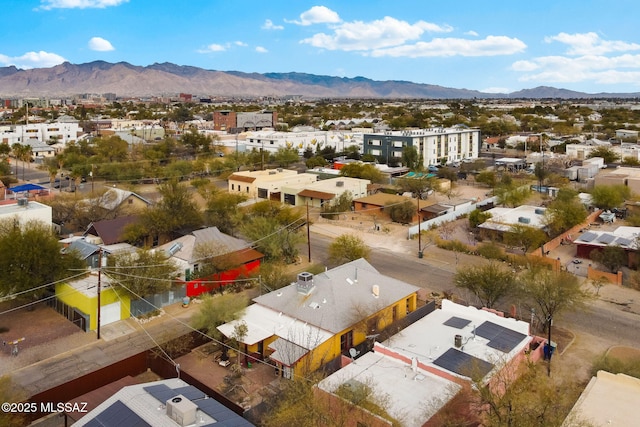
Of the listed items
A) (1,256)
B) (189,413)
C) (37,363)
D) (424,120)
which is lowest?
(37,363)

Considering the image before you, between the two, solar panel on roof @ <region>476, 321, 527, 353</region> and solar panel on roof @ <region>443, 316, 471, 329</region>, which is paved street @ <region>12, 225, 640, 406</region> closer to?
solar panel on roof @ <region>476, 321, 527, 353</region>

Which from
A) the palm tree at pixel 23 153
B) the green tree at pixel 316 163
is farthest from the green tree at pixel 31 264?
the palm tree at pixel 23 153

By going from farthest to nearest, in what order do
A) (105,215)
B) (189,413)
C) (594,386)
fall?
(105,215) → (594,386) → (189,413)

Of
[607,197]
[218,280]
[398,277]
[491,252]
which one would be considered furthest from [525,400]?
[607,197]

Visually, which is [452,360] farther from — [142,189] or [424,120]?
[424,120]

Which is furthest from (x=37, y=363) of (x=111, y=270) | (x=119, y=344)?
(x=111, y=270)

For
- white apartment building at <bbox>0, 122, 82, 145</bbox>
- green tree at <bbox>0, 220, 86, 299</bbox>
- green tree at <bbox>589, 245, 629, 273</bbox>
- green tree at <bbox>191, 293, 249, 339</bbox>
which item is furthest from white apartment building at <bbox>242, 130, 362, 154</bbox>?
green tree at <bbox>191, 293, 249, 339</bbox>
